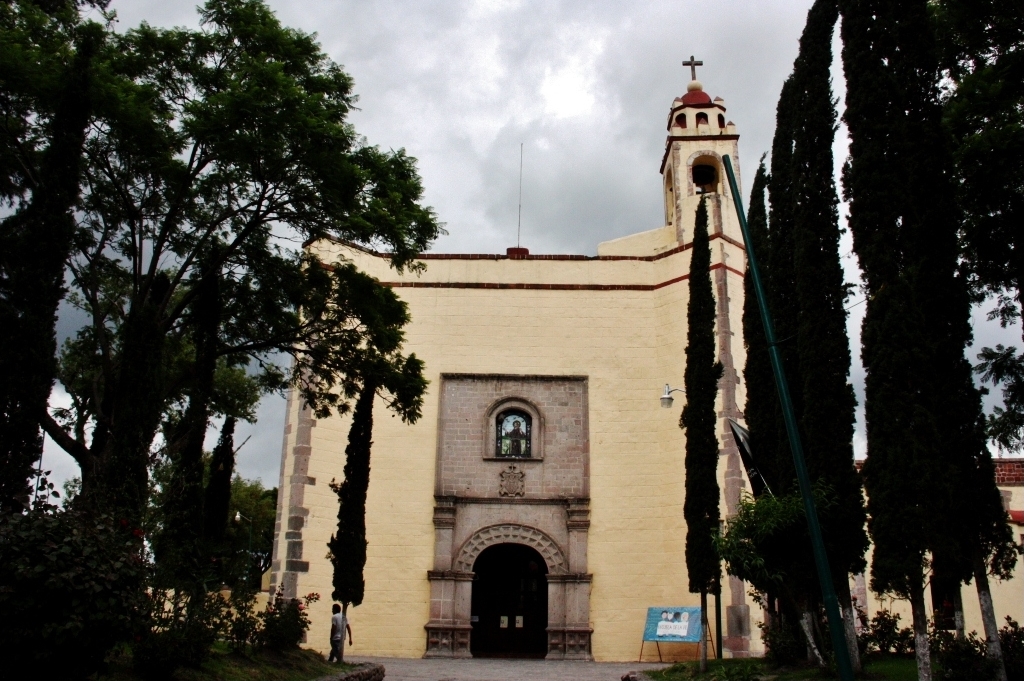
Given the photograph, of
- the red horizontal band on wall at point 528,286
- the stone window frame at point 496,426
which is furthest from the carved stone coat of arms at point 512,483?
the red horizontal band on wall at point 528,286

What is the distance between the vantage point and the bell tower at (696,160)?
66.4ft

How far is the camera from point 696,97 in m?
22.5

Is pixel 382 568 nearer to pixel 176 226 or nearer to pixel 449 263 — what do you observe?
pixel 449 263

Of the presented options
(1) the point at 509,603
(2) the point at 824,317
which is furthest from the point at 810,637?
(1) the point at 509,603

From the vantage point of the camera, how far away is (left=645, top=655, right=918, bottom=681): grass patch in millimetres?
10336

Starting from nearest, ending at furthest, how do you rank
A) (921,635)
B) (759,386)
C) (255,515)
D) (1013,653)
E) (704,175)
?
(921,635)
(1013,653)
(759,386)
(704,175)
(255,515)

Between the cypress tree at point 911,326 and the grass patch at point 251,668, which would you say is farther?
the cypress tree at point 911,326

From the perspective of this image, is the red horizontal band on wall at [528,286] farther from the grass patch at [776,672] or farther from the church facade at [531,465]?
the grass patch at [776,672]

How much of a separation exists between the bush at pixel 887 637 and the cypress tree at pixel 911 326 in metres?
3.80

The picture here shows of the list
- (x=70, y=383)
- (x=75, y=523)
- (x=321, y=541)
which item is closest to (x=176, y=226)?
(x=70, y=383)

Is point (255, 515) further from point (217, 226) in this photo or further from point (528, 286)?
point (217, 226)

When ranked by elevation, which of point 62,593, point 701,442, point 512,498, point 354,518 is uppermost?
point 701,442

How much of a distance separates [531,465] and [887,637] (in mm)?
7833

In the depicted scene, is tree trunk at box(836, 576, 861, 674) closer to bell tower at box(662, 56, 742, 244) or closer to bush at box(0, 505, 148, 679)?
bush at box(0, 505, 148, 679)
